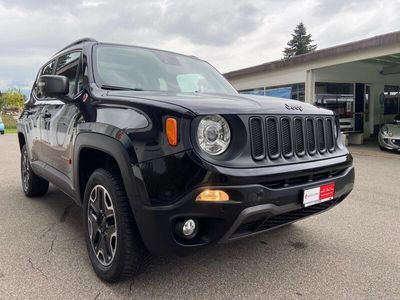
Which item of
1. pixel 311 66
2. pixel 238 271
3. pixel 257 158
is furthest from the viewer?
pixel 311 66

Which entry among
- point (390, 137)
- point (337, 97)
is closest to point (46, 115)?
point (390, 137)

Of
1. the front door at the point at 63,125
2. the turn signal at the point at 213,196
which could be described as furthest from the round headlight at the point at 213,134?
the front door at the point at 63,125

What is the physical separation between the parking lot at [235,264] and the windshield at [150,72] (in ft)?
4.91

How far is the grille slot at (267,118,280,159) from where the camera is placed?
8.11 ft

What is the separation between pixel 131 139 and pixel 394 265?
7.73ft

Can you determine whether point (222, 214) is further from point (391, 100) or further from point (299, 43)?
point (299, 43)

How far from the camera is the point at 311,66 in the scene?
13422 millimetres

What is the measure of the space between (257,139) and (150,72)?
153 centimetres

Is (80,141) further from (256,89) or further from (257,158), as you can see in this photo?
(256,89)

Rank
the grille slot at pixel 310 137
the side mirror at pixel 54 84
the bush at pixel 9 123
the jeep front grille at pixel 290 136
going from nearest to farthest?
the jeep front grille at pixel 290 136, the grille slot at pixel 310 137, the side mirror at pixel 54 84, the bush at pixel 9 123

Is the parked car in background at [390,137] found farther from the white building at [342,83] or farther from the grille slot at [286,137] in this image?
the grille slot at [286,137]

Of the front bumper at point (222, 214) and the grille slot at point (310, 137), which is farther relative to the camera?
the grille slot at point (310, 137)

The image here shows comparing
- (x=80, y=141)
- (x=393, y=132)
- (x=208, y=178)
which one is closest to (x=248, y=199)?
(x=208, y=178)

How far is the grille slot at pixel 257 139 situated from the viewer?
7.79 ft
